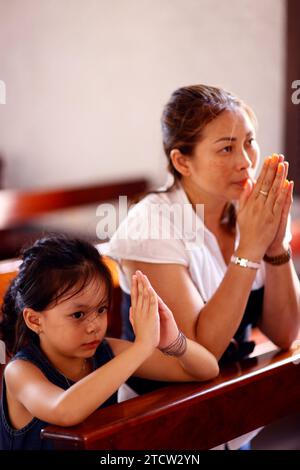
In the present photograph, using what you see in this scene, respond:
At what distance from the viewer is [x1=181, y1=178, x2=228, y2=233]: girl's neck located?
1.79 meters

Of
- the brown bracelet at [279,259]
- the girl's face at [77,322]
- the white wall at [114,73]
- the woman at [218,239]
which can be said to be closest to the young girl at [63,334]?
the girl's face at [77,322]

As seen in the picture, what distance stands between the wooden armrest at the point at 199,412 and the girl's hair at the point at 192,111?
20.9 inches

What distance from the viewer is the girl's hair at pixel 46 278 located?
4.70ft

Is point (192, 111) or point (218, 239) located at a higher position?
point (192, 111)

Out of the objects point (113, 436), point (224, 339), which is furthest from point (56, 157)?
point (113, 436)

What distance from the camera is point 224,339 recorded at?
5.28 ft

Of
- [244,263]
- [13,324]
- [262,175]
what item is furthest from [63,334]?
[262,175]

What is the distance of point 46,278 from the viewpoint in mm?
1439

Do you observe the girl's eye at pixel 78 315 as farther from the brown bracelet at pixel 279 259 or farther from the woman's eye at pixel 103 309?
the brown bracelet at pixel 279 259

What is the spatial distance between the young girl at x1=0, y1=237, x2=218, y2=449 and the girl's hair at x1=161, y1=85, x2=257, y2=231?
38cm

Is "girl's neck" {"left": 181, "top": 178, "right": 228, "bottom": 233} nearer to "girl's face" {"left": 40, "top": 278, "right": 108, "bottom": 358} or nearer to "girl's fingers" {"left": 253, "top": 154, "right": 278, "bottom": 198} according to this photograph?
"girl's fingers" {"left": 253, "top": 154, "right": 278, "bottom": 198}

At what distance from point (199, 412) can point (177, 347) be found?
0.13 metres

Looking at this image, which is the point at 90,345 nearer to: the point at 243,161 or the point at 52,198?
the point at 243,161
